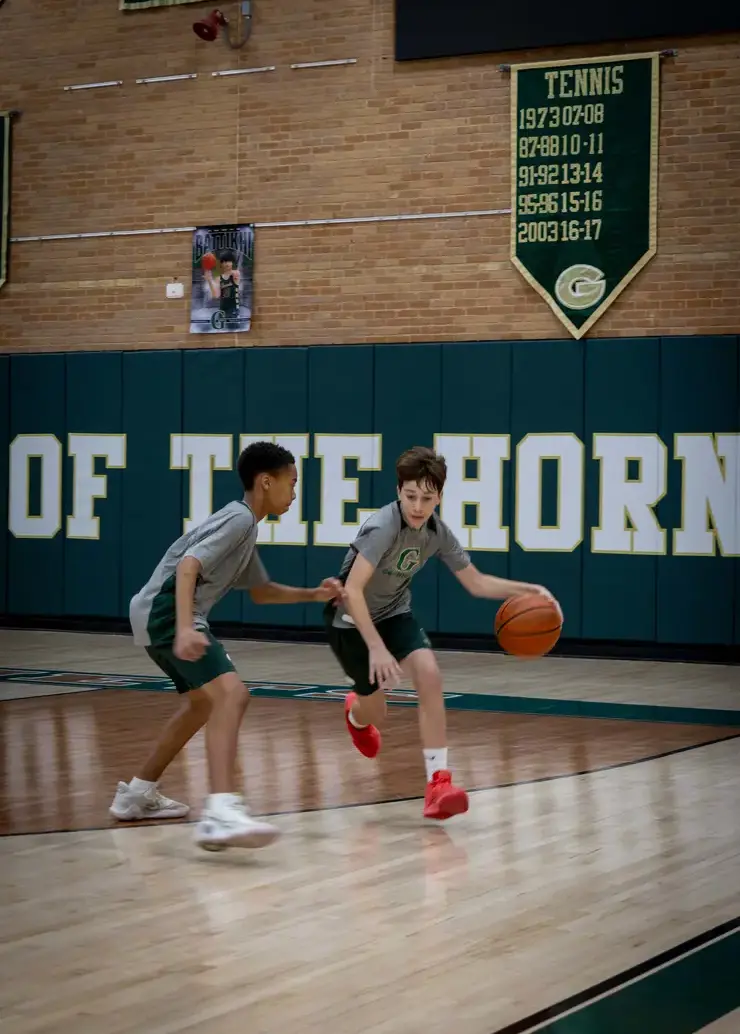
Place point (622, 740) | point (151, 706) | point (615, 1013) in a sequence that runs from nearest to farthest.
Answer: point (615, 1013) < point (622, 740) < point (151, 706)

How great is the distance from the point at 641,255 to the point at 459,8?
2716 mm

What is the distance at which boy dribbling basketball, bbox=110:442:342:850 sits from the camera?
5281mm

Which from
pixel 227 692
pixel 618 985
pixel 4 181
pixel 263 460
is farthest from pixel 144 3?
pixel 618 985

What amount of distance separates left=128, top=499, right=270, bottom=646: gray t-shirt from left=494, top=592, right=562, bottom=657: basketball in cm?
156

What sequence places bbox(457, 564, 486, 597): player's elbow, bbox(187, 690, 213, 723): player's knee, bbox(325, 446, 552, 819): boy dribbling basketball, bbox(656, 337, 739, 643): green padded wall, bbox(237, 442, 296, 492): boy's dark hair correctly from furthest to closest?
bbox(656, 337, 739, 643): green padded wall < bbox(457, 564, 486, 597): player's elbow < bbox(325, 446, 552, 819): boy dribbling basketball < bbox(187, 690, 213, 723): player's knee < bbox(237, 442, 296, 492): boy's dark hair

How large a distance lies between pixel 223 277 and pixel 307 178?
1175 mm

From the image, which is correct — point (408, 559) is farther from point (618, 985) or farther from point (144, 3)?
point (144, 3)

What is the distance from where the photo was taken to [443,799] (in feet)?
19.1

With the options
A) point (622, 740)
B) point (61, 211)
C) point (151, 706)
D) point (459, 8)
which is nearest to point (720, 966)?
point (622, 740)

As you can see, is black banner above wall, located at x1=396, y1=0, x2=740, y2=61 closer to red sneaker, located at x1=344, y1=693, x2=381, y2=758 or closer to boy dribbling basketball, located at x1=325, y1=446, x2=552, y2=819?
boy dribbling basketball, located at x1=325, y1=446, x2=552, y2=819

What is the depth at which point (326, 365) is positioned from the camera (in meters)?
13.6

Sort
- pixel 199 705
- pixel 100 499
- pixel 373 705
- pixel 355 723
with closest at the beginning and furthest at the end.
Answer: pixel 199 705, pixel 373 705, pixel 355 723, pixel 100 499

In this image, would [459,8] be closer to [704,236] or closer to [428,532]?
[704,236]

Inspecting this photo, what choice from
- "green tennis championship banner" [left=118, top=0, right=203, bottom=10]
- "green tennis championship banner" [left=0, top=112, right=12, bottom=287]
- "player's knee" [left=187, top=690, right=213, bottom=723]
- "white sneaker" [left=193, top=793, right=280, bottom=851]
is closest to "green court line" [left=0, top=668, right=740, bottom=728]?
"player's knee" [left=187, top=690, right=213, bottom=723]
